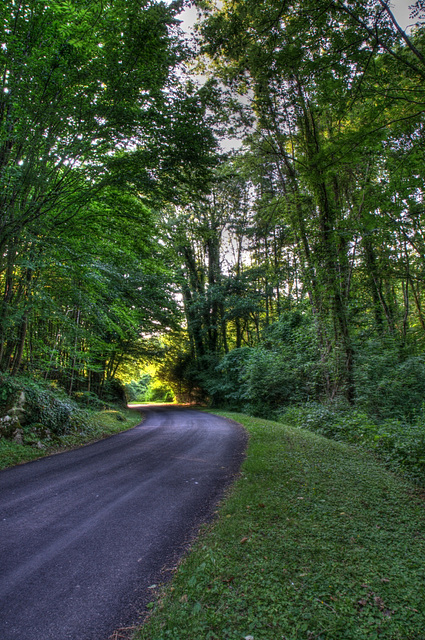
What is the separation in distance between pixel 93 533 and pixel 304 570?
7.55 ft

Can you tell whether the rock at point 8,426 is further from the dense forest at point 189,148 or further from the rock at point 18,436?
the dense forest at point 189,148

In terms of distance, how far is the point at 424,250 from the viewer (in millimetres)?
5809

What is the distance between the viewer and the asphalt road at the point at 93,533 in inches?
86.7

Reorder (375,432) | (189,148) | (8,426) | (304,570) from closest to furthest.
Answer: (304,570)
(189,148)
(8,426)
(375,432)

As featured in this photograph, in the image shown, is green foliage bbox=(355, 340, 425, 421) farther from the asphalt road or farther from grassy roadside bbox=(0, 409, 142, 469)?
grassy roadside bbox=(0, 409, 142, 469)

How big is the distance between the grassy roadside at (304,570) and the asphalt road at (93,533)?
1.09ft

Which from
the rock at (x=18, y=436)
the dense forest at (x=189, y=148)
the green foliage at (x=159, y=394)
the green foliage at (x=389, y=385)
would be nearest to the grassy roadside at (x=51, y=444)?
the rock at (x=18, y=436)

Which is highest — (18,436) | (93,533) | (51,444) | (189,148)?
(189,148)

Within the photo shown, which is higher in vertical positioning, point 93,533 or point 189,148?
point 189,148

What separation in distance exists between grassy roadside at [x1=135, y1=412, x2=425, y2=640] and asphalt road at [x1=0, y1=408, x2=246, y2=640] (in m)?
0.33

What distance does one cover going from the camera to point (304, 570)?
2.44 metres

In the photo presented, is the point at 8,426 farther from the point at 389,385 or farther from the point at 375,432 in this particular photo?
the point at 389,385

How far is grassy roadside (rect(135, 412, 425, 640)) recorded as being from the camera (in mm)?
1948

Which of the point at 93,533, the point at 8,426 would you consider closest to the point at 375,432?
the point at 93,533
